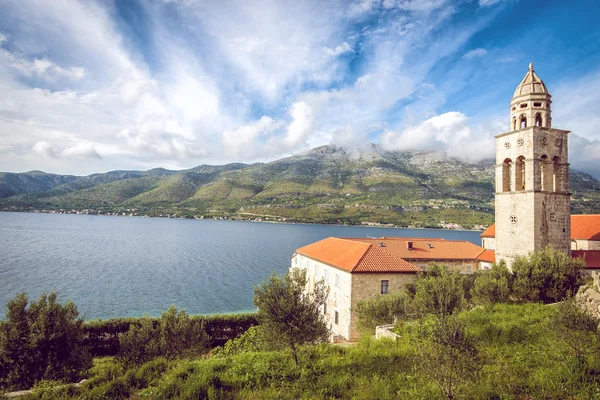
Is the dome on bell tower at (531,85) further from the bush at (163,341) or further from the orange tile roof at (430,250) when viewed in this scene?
the bush at (163,341)

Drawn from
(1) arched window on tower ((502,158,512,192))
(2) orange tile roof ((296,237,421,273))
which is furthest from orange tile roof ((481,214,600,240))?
(2) orange tile roof ((296,237,421,273))

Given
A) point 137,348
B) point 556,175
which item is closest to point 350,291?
point 137,348

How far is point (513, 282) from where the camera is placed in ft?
75.1

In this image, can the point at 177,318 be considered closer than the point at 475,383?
No

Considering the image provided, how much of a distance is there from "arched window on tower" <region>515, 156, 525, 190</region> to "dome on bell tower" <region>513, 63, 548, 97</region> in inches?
222

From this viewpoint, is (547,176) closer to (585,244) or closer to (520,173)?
(520,173)

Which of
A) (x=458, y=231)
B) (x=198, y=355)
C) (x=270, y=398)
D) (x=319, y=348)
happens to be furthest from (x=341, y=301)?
(x=458, y=231)

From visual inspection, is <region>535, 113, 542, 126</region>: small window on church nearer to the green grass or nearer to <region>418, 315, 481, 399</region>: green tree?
the green grass

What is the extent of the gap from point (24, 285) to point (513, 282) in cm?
5865

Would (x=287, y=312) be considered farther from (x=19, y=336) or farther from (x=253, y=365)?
(x=19, y=336)

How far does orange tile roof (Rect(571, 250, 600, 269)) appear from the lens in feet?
94.1

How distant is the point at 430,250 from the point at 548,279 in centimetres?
1441

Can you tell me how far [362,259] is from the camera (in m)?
28.2

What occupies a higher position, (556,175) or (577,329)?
(556,175)
